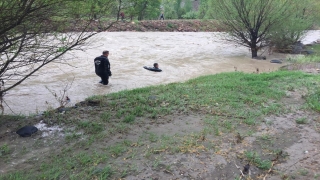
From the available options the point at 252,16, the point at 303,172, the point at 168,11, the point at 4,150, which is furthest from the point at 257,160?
the point at 168,11

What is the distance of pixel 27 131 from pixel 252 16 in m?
13.8

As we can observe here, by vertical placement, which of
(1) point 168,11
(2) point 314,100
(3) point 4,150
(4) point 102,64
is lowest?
(3) point 4,150

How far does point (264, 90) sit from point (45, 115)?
17.1ft

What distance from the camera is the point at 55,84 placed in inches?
429

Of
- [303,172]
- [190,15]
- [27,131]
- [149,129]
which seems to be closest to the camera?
[303,172]

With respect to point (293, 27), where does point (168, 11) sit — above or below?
above

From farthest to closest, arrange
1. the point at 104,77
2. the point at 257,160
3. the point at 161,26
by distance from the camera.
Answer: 1. the point at 161,26
2. the point at 104,77
3. the point at 257,160

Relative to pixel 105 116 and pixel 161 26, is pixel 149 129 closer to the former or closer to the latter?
pixel 105 116

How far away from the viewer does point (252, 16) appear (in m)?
16.7

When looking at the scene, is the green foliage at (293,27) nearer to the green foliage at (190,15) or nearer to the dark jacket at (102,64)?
the dark jacket at (102,64)

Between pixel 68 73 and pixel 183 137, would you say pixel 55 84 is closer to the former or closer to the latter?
pixel 68 73

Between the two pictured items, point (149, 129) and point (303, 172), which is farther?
point (149, 129)

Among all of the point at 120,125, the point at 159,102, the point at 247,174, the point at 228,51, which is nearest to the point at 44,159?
the point at 120,125

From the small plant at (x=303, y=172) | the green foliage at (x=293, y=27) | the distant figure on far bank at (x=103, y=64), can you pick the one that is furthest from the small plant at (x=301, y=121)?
the green foliage at (x=293, y=27)
